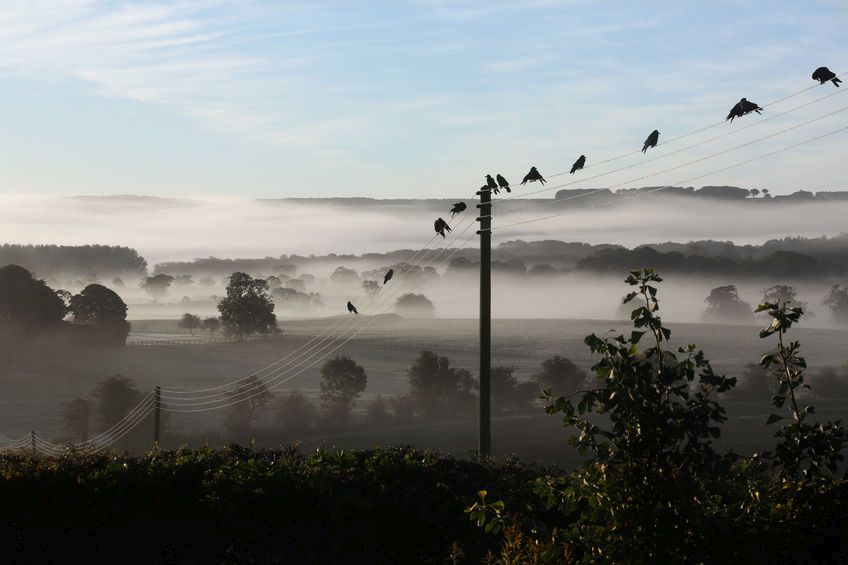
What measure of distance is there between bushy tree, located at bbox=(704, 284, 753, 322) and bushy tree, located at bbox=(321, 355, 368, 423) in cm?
8683

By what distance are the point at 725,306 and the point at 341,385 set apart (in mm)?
93558

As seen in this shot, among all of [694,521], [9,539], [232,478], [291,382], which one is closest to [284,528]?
[232,478]

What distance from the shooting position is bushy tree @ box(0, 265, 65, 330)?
106375 mm

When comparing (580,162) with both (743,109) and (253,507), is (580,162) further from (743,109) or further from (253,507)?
(253,507)

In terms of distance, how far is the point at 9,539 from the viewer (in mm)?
14219

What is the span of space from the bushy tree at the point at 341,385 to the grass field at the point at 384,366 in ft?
12.6

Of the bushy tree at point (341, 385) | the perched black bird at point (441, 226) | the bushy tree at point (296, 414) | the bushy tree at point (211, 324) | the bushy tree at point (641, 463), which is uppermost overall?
the perched black bird at point (441, 226)

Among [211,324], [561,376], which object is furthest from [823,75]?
[211,324]

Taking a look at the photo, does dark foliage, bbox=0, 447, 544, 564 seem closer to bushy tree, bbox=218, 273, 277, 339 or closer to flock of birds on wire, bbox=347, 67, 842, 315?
flock of birds on wire, bbox=347, 67, 842, 315

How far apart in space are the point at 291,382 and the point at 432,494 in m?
97.8

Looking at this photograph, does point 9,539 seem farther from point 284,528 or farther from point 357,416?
point 357,416

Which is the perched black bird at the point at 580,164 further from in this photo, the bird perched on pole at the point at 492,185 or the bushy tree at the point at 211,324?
the bushy tree at the point at 211,324

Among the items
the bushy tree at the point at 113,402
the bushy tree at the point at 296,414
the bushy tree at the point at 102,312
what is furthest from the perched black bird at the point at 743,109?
the bushy tree at the point at 102,312

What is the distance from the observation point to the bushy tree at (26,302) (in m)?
106
